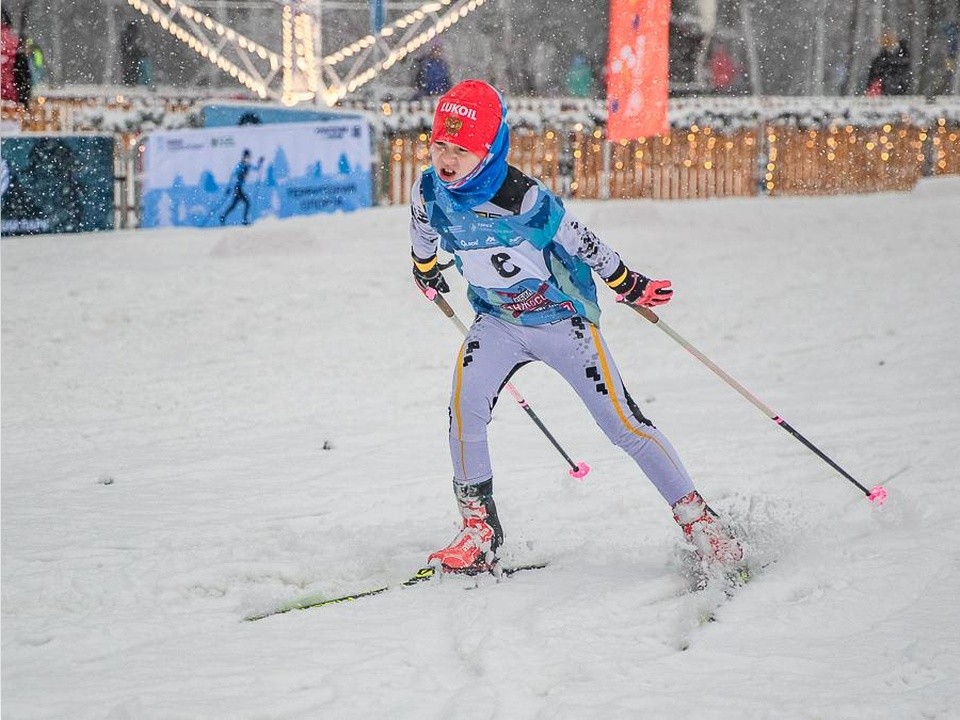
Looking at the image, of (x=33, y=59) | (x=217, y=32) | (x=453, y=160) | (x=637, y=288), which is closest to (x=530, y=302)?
(x=637, y=288)

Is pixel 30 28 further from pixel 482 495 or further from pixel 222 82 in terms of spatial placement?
pixel 482 495

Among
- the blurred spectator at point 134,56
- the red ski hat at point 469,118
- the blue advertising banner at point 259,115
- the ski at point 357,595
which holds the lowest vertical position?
the ski at point 357,595

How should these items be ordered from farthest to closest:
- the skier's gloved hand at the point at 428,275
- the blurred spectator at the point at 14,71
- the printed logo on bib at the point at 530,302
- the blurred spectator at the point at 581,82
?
1. the blurred spectator at the point at 581,82
2. the blurred spectator at the point at 14,71
3. the skier's gloved hand at the point at 428,275
4. the printed logo on bib at the point at 530,302

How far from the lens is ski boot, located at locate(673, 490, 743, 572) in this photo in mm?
4238

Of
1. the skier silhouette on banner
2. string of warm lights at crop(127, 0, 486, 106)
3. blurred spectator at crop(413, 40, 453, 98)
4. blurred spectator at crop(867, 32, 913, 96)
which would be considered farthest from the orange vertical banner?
blurred spectator at crop(867, 32, 913, 96)

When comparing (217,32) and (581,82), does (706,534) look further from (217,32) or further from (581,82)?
(581,82)

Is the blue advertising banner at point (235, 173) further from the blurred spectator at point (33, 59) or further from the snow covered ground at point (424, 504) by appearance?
the blurred spectator at point (33, 59)

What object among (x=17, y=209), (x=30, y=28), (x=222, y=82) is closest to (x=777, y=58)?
(x=222, y=82)

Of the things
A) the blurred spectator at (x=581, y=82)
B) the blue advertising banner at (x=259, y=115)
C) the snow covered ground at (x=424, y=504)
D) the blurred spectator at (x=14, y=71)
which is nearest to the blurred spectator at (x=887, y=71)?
the blurred spectator at (x=581, y=82)

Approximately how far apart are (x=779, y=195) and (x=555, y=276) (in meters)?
14.9

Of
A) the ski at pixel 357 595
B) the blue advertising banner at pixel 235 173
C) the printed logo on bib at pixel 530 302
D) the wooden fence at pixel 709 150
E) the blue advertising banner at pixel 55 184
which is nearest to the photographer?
the ski at pixel 357 595

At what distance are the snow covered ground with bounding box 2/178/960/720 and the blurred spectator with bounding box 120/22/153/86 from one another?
13098mm

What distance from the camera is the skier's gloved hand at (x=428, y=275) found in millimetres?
4819

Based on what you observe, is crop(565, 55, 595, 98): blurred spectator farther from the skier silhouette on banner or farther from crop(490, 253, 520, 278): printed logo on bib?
crop(490, 253, 520, 278): printed logo on bib
